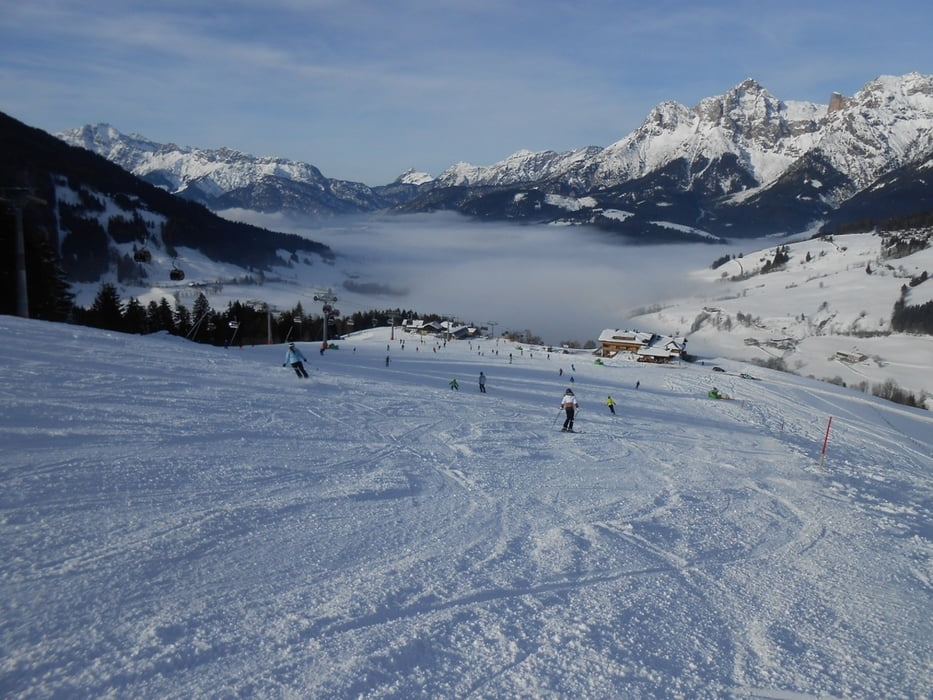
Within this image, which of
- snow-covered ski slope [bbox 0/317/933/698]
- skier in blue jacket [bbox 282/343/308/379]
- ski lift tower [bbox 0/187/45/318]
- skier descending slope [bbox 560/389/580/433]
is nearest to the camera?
snow-covered ski slope [bbox 0/317/933/698]

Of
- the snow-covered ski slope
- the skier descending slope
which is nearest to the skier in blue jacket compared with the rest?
the snow-covered ski slope

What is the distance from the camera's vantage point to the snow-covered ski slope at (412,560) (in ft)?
16.9

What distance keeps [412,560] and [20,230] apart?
96.2 ft

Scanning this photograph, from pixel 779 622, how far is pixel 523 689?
3.45 metres

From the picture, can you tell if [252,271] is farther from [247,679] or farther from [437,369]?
[247,679]

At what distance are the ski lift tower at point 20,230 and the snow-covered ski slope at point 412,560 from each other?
15.4 meters

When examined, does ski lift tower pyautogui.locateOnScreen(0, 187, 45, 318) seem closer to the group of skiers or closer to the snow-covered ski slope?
the group of skiers

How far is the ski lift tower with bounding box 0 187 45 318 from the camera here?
27.0m

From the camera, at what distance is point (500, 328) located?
649ft

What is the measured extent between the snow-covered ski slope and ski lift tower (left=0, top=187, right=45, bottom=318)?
15354 millimetres

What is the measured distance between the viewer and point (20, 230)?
2720 centimetres

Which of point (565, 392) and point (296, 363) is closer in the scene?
point (296, 363)

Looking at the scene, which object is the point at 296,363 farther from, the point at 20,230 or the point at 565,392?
the point at 20,230

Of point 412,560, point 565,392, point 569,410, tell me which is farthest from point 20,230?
point 412,560
